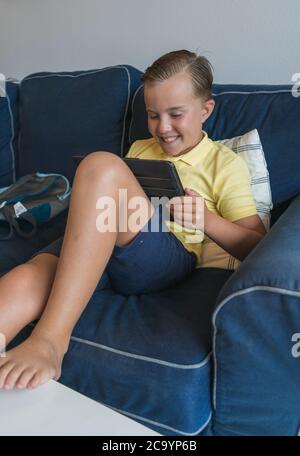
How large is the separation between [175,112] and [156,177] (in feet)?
0.74

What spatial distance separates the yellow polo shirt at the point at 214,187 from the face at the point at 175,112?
0.13 feet

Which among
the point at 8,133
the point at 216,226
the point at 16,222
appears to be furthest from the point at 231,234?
the point at 8,133

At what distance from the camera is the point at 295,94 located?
1.23 m

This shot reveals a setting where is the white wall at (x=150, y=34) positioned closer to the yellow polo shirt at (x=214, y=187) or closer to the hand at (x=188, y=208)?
the yellow polo shirt at (x=214, y=187)

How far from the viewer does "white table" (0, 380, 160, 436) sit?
1.94 ft

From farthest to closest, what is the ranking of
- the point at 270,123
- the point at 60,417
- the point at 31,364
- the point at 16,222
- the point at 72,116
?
the point at 72,116 < the point at 16,222 < the point at 270,123 < the point at 31,364 < the point at 60,417

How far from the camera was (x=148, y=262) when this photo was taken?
3.19ft

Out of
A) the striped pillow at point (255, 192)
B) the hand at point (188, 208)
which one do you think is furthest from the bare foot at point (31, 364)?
the striped pillow at point (255, 192)

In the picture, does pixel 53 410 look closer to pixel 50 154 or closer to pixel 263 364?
pixel 263 364

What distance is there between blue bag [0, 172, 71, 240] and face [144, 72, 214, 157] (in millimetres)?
458

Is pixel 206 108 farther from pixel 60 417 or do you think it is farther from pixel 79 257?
pixel 60 417

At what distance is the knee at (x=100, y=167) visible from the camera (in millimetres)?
908

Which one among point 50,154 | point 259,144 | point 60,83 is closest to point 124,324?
point 259,144
